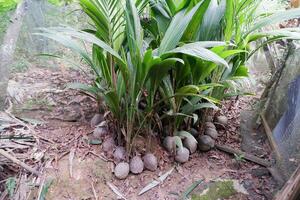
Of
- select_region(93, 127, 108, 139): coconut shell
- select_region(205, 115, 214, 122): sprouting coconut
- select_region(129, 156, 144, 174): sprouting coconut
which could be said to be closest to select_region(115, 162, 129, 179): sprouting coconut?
select_region(129, 156, 144, 174): sprouting coconut

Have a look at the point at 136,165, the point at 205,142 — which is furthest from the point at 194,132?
the point at 136,165

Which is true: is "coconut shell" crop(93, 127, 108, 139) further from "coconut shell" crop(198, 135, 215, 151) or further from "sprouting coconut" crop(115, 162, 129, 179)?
"coconut shell" crop(198, 135, 215, 151)

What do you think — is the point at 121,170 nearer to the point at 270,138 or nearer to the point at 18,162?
the point at 18,162

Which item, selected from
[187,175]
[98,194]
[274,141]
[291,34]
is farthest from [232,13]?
[98,194]

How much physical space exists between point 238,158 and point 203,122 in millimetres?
283

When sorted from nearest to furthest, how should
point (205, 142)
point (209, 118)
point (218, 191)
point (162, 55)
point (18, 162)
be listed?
point (162, 55)
point (18, 162)
point (218, 191)
point (205, 142)
point (209, 118)

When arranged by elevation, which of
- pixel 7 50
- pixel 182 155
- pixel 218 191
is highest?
pixel 7 50

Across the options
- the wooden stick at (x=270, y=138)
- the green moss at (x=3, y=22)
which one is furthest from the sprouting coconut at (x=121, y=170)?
the green moss at (x=3, y=22)

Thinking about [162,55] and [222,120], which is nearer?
[162,55]

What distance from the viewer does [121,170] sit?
1468mm

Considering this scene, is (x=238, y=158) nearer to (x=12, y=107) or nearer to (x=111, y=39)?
(x=111, y=39)

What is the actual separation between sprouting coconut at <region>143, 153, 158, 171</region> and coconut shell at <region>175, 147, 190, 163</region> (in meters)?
0.15

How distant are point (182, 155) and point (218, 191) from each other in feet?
0.86

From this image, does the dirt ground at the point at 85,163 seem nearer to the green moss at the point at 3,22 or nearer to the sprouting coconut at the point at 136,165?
the sprouting coconut at the point at 136,165
